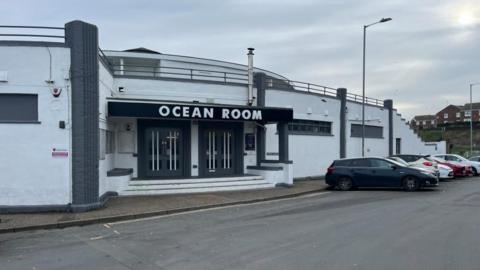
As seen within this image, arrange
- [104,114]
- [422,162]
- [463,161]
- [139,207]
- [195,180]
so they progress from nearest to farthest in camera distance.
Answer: [139,207], [104,114], [195,180], [422,162], [463,161]

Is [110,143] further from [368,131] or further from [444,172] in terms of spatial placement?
[368,131]

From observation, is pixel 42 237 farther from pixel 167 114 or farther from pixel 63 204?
pixel 167 114

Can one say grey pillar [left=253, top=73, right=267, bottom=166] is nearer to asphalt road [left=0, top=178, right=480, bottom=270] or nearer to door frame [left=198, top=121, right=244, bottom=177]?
door frame [left=198, top=121, right=244, bottom=177]

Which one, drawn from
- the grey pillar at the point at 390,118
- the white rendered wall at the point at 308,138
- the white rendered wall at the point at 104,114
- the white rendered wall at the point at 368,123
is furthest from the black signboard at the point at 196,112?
the grey pillar at the point at 390,118

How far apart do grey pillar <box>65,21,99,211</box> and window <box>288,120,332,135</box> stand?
12.8m

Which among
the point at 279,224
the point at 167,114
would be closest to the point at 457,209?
the point at 279,224

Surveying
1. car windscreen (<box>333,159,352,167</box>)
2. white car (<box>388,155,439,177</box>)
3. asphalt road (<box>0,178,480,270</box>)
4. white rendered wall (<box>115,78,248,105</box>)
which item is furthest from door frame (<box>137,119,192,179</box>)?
white car (<box>388,155,439,177</box>)

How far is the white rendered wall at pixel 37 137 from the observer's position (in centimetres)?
1405

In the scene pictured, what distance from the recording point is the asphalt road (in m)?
7.54

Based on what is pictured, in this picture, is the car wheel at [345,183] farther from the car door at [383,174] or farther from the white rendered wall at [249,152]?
the white rendered wall at [249,152]

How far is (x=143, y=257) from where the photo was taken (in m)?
8.09

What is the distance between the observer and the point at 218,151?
73.0 feet

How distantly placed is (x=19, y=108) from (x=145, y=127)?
22.3 ft

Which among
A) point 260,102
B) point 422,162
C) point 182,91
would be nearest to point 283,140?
point 260,102
